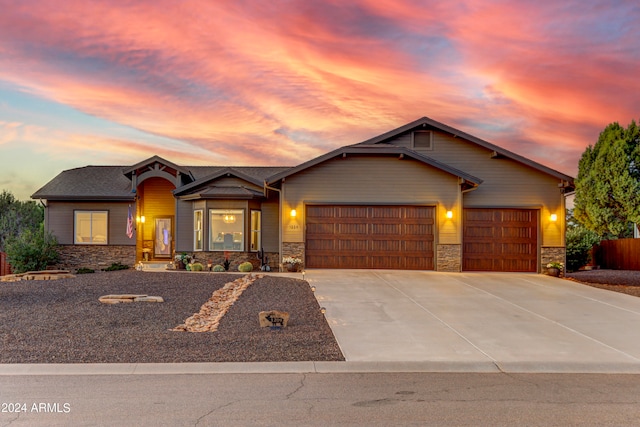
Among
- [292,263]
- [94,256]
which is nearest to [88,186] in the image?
[94,256]

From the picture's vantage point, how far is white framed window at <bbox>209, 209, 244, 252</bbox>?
23.5 m

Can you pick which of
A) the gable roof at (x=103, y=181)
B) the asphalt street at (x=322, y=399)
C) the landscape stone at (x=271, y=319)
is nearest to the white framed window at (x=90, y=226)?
the gable roof at (x=103, y=181)

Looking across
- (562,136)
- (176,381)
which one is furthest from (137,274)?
(562,136)

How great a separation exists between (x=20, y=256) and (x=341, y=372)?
20.3 metres

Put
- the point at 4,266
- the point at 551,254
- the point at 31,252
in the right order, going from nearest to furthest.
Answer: the point at 551,254
the point at 4,266
the point at 31,252

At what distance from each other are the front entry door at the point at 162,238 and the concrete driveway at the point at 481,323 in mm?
11038

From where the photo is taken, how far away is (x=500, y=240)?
22406mm

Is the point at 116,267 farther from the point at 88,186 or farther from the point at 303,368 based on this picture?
the point at 303,368

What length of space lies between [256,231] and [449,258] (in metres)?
7.99

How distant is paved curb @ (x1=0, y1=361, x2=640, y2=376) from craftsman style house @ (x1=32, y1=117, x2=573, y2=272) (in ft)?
43.8

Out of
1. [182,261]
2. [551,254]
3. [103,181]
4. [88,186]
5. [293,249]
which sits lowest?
[182,261]

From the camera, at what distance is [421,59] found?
2062 centimetres

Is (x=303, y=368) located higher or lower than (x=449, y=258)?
lower

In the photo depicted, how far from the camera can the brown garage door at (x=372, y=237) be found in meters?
21.7
